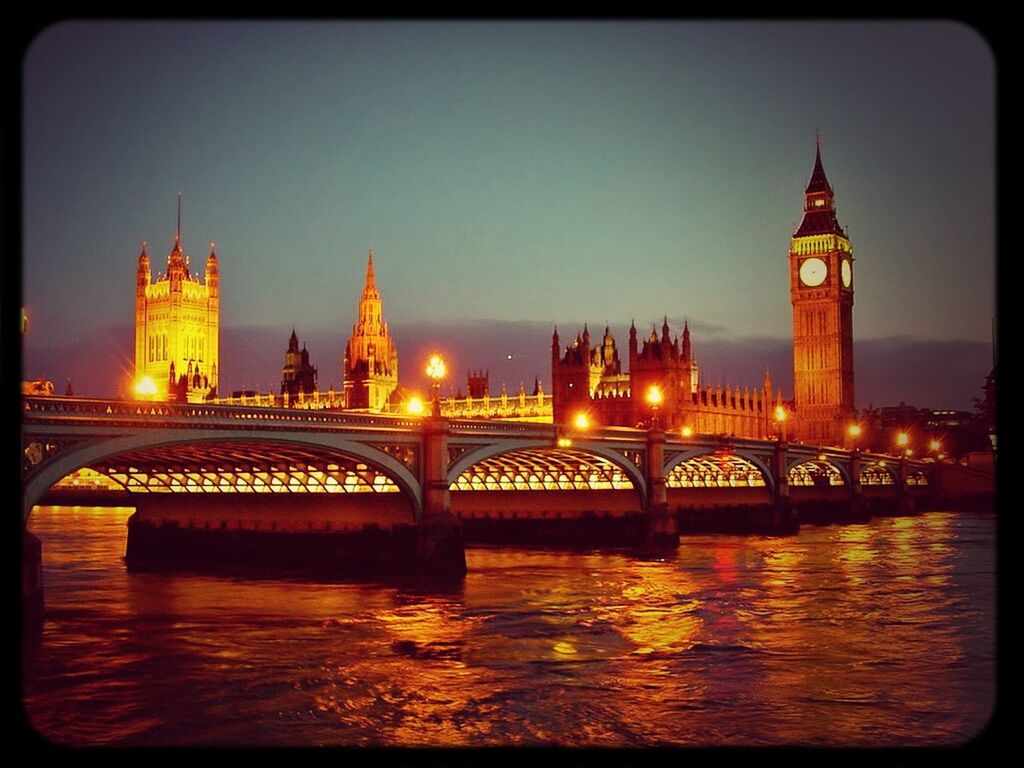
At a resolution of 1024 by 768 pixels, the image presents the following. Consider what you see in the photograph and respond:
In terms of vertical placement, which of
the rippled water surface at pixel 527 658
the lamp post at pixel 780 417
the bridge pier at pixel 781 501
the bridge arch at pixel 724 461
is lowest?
the rippled water surface at pixel 527 658

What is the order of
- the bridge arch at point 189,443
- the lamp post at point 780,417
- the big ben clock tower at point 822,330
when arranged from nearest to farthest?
the bridge arch at point 189,443 → the lamp post at point 780,417 → the big ben clock tower at point 822,330

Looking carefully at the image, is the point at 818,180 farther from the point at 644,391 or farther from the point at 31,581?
the point at 31,581

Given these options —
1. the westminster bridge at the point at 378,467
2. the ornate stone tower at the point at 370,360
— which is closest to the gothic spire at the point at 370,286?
the ornate stone tower at the point at 370,360

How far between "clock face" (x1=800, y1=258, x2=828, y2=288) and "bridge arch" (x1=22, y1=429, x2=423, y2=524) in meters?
74.6

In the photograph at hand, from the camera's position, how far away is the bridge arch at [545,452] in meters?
29.2

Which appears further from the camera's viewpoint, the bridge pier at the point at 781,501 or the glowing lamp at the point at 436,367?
the bridge pier at the point at 781,501

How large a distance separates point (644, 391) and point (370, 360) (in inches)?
1539

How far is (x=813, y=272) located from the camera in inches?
3836

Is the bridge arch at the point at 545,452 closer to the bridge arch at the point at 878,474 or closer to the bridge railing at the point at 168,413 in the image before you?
the bridge railing at the point at 168,413

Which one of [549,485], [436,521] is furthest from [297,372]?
[436,521]

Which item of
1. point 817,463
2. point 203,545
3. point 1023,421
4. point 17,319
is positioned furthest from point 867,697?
point 817,463

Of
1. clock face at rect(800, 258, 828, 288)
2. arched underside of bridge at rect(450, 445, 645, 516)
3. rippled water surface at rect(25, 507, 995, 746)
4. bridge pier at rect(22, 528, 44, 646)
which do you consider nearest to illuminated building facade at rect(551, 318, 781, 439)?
clock face at rect(800, 258, 828, 288)

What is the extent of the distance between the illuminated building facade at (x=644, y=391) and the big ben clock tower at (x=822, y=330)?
11.1 meters

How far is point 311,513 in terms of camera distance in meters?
31.6
